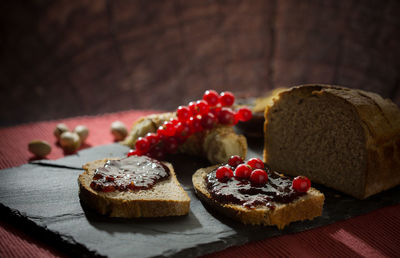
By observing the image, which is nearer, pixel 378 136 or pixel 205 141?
pixel 378 136

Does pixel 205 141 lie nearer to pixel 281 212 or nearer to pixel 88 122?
pixel 281 212

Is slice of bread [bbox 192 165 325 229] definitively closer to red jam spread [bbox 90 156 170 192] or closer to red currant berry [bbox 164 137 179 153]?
red jam spread [bbox 90 156 170 192]

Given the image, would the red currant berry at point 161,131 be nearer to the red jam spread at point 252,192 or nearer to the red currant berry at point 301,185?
the red jam spread at point 252,192

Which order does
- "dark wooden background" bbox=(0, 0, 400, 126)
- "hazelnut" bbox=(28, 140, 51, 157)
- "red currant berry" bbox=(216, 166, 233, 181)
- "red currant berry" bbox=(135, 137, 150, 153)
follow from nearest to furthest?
"red currant berry" bbox=(216, 166, 233, 181)
"red currant berry" bbox=(135, 137, 150, 153)
"hazelnut" bbox=(28, 140, 51, 157)
"dark wooden background" bbox=(0, 0, 400, 126)

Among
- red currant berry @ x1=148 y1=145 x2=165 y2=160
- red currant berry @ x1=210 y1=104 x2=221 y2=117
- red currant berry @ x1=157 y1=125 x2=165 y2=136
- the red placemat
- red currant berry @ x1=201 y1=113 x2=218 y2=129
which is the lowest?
the red placemat

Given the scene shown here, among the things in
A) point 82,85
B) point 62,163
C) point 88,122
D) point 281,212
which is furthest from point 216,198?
point 82,85

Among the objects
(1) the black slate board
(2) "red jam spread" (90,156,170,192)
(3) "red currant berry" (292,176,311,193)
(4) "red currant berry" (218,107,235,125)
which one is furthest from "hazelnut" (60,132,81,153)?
(3) "red currant berry" (292,176,311,193)

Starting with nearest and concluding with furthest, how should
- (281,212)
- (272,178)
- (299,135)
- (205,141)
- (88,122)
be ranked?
(281,212), (272,178), (299,135), (205,141), (88,122)
